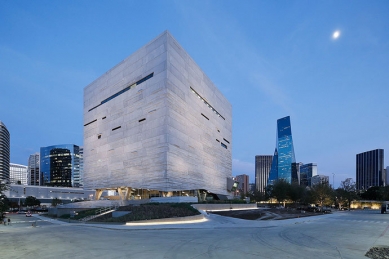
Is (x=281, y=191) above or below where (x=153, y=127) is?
below

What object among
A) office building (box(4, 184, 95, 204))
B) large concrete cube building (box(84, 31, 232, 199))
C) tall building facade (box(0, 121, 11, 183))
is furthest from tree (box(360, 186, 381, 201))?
tall building facade (box(0, 121, 11, 183))

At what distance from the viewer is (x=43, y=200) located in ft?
427

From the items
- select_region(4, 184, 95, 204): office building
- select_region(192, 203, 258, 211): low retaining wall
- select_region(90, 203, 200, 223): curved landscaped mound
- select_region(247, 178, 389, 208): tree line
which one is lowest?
select_region(4, 184, 95, 204): office building

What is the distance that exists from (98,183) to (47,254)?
63205mm

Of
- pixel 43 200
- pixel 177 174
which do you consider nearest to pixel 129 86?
pixel 177 174

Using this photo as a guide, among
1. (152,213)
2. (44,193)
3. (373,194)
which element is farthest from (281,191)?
(44,193)

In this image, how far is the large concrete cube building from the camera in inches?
2285

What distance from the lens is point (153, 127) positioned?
59406 mm

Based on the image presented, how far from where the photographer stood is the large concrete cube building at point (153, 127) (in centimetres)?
5803

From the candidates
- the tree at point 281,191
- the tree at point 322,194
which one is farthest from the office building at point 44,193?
the tree at point 322,194

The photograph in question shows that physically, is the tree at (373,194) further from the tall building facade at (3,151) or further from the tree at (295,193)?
the tall building facade at (3,151)

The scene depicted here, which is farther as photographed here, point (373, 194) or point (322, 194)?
point (373, 194)

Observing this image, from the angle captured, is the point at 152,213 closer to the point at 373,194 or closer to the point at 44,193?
the point at 44,193

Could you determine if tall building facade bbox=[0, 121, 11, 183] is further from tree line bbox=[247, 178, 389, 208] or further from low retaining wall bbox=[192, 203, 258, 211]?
low retaining wall bbox=[192, 203, 258, 211]
